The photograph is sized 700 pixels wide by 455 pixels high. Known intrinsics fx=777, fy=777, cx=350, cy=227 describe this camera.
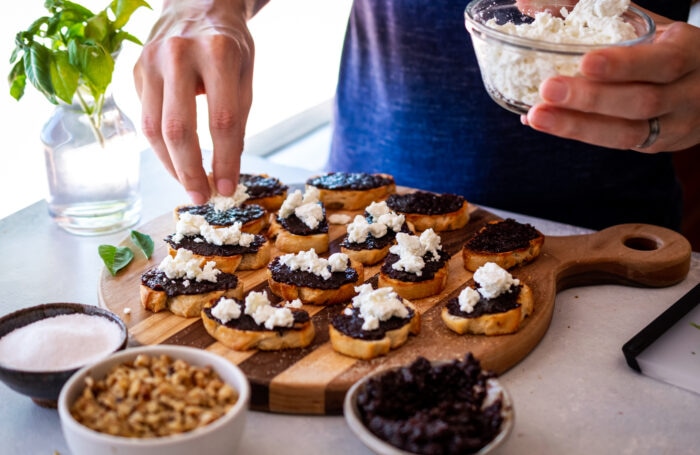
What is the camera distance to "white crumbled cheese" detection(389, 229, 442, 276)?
2.75 meters

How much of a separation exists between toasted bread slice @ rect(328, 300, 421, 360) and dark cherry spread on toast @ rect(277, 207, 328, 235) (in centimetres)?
73

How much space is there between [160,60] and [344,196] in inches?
43.5

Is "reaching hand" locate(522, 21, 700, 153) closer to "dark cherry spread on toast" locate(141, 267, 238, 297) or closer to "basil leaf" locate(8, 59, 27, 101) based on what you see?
"dark cherry spread on toast" locate(141, 267, 238, 297)

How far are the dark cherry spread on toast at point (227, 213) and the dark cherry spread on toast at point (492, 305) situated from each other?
1028mm

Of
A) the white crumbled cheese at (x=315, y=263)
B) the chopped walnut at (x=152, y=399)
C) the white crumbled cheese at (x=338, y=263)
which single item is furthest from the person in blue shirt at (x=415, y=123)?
the chopped walnut at (x=152, y=399)

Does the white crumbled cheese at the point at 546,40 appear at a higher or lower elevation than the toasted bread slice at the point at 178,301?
higher

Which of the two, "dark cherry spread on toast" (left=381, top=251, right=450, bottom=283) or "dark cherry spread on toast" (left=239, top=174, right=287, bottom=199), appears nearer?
"dark cherry spread on toast" (left=381, top=251, right=450, bottom=283)

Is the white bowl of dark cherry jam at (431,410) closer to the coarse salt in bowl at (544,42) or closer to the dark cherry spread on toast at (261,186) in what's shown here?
the coarse salt in bowl at (544,42)

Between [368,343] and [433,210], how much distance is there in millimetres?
1093

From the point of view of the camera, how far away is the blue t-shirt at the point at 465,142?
364cm

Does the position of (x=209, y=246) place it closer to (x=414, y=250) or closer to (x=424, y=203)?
(x=414, y=250)

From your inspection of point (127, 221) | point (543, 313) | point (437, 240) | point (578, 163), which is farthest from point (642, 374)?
point (127, 221)

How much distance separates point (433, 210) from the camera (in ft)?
10.8

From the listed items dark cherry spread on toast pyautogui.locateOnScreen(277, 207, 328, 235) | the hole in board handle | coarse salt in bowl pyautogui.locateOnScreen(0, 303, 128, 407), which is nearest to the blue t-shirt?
the hole in board handle
